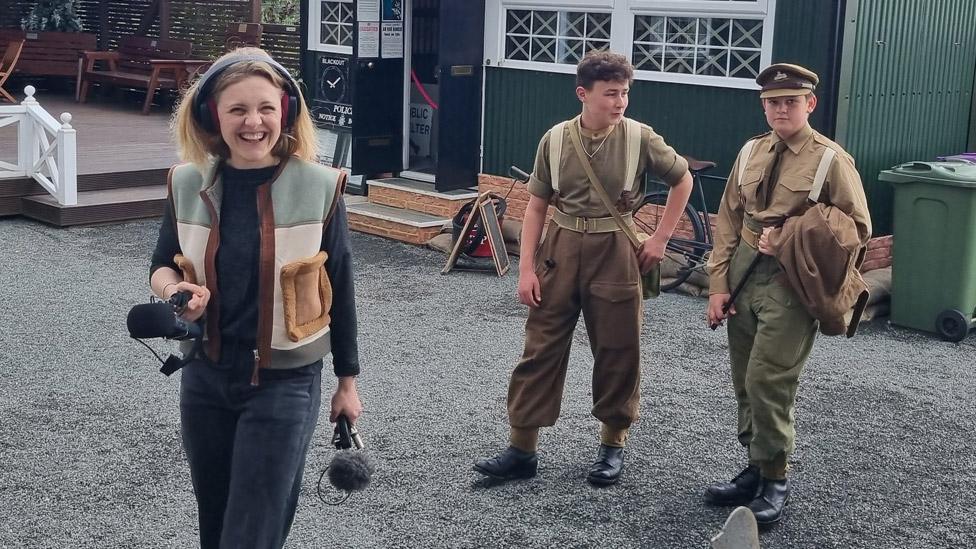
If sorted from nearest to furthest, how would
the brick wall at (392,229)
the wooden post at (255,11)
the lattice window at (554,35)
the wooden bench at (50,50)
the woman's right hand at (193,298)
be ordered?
the woman's right hand at (193,298), the lattice window at (554,35), the brick wall at (392,229), the wooden post at (255,11), the wooden bench at (50,50)

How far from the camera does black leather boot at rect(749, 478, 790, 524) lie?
173 inches

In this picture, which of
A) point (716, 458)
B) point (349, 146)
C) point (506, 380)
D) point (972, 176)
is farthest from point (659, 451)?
point (349, 146)

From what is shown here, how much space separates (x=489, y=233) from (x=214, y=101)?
6.09 m

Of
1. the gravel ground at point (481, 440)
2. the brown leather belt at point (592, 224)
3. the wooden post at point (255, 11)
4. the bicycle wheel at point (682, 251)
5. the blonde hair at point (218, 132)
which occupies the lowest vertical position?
the gravel ground at point (481, 440)

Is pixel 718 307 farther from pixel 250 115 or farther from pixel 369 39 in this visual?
pixel 369 39

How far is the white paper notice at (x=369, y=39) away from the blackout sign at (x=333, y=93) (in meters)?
0.59

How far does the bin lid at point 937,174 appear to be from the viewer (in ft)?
23.4

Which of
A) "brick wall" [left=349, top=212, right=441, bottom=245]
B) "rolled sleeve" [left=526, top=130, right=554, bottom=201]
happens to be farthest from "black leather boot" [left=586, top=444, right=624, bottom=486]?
"brick wall" [left=349, top=212, right=441, bottom=245]

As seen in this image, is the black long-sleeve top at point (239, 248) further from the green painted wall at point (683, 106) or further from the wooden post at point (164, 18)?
the wooden post at point (164, 18)

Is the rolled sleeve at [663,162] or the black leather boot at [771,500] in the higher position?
Result: the rolled sleeve at [663,162]

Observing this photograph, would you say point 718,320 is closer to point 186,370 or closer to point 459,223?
point 186,370

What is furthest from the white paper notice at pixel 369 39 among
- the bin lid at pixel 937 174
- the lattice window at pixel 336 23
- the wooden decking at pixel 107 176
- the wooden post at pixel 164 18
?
the wooden post at pixel 164 18

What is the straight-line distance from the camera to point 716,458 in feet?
16.9

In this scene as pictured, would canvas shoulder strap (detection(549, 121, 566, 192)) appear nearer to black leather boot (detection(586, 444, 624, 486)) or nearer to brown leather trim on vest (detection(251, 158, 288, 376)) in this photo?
black leather boot (detection(586, 444, 624, 486))
